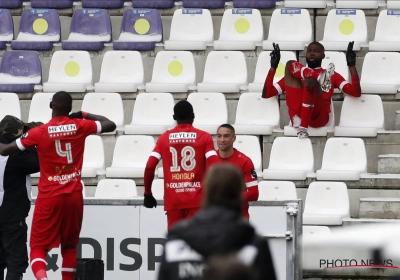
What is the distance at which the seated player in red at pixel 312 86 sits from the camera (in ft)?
40.8

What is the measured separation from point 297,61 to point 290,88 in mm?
619

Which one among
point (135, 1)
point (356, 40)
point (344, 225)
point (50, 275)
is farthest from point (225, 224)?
point (135, 1)

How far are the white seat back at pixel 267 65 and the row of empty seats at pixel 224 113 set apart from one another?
55cm

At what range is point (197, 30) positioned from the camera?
14289 mm

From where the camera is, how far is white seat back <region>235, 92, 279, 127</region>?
12961mm

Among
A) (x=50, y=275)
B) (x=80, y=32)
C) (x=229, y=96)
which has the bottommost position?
(x=50, y=275)

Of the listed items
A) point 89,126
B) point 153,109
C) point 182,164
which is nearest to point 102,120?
point 89,126

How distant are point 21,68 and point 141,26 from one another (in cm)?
164

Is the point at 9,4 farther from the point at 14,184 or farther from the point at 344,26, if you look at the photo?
the point at 14,184

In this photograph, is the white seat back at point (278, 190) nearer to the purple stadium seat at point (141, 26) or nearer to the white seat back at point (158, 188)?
the white seat back at point (158, 188)

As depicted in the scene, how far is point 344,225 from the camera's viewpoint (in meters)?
11.6

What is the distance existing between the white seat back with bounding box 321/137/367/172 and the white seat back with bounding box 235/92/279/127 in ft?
2.86

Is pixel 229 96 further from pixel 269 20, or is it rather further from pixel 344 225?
pixel 344 225

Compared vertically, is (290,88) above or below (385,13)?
below
